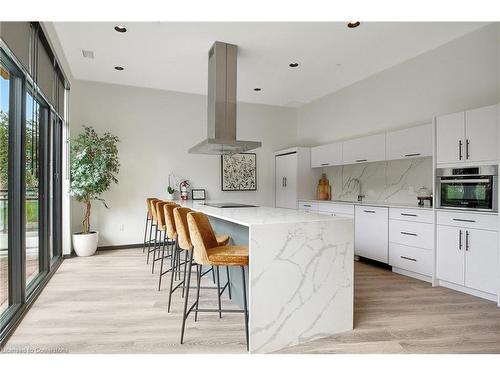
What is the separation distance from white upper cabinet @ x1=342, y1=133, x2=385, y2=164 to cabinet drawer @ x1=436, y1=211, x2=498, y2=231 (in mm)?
1341

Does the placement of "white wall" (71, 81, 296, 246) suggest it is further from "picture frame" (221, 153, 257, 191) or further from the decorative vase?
the decorative vase

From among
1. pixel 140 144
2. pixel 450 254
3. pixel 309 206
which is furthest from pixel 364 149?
pixel 140 144

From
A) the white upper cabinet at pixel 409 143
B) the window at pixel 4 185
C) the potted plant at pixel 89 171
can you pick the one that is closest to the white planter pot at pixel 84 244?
the potted plant at pixel 89 171

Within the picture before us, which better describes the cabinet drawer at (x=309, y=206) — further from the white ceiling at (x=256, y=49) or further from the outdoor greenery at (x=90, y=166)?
the outdoor greenery at (x=90, y=166)

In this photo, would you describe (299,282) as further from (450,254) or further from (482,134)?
(482,134)

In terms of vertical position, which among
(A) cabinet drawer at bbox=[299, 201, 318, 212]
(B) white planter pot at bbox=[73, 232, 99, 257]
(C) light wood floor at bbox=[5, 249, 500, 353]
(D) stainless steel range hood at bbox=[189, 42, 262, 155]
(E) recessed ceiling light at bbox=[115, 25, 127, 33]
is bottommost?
(C) light wood floor at bbox=[5, 249, 500, 353]

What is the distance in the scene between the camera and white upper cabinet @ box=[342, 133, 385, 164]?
4.67 metres

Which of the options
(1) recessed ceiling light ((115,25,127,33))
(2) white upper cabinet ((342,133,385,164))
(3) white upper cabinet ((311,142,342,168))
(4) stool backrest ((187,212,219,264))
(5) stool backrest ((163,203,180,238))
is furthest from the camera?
(3) white upper cabinet ((311,142,342,168))

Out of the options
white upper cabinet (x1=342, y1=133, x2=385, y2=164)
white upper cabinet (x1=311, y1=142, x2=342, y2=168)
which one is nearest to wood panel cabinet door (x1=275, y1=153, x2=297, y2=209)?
white upper cabinet (x1=311, y1=142, x2=342, y2=168)

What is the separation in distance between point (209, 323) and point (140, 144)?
4.08 meters

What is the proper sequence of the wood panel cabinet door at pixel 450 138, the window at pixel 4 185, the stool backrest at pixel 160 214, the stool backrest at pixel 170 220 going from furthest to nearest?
the stool backrest at pixel 160 214 < the wood panel cabinet door at pixel 450 138 < the stool backrest at pixel 170 220 < the window at pixel 4 185

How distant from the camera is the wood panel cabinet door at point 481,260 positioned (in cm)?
307

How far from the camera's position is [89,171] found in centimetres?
481

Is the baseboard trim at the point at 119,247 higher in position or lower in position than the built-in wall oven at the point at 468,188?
lower
